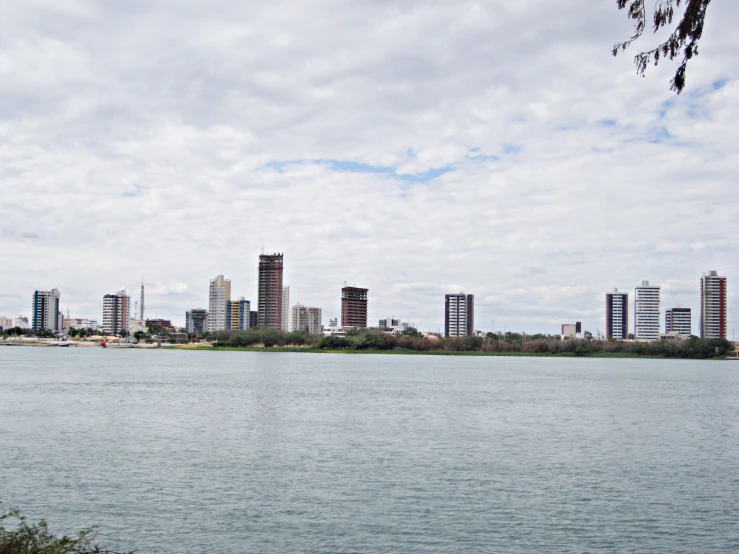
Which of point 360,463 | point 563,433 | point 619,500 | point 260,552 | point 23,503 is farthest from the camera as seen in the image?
point 563,433

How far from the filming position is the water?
25.9 meters

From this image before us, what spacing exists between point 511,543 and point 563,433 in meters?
27.2

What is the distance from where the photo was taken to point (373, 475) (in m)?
35.0

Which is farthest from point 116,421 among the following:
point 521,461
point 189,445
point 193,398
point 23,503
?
point 521,461

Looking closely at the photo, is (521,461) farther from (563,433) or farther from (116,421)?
(116,421)

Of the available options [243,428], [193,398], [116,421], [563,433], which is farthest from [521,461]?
[193,398]

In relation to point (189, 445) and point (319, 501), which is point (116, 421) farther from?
point (319, 501)

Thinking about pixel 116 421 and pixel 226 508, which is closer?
pixel 226 508

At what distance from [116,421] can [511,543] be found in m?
37.2

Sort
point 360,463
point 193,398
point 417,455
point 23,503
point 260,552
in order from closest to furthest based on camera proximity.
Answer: point 260,552 → point 23,503 → point 360,463 → point 417,455 → point 193,398

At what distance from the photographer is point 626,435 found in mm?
50750

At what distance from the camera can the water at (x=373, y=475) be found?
2589 cm

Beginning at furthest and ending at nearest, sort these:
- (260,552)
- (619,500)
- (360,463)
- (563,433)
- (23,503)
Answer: (563,433)
(360,463)
(619,500)
(23,503)
(260,552)

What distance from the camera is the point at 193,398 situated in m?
74.4
